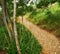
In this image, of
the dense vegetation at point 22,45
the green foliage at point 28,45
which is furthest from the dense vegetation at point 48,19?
the dense vegetation at point 22,45

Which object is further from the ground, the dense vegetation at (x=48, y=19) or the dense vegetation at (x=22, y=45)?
the dense vegetation at (x=22, y=45)

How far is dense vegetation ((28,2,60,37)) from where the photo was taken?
45.0ft

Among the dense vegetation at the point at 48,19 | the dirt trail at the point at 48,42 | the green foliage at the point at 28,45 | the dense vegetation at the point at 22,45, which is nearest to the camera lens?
the dense vegetation at the point at 22,45

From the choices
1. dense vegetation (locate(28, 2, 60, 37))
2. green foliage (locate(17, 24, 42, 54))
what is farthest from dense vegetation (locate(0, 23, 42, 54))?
dense vegetation (locate(28, 2, 60, 37))

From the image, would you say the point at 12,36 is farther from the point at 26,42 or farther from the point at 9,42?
the point at 26,42

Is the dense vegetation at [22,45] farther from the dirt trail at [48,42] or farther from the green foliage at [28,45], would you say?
the dirt trail at [48,42]

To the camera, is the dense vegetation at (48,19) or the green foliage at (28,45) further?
the dense vegetation at (48,19)

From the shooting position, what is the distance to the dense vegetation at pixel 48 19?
1371 cm

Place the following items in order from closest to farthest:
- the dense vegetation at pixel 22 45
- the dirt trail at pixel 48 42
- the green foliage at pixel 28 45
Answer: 1. the dense vegetation at pixel 22 45
2. the green foliage at pixel 28 45
3. the dirt trail at pixel 48 42

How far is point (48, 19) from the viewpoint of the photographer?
52.0ft

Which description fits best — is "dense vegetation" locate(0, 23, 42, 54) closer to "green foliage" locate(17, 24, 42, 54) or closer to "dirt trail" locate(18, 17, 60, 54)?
"green foliage" locate(17, 24, 42, 54)

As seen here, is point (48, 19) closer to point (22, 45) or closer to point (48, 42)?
point (48, 42)

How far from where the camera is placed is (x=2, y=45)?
8.56 m

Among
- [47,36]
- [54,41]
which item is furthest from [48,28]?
[54,41]
